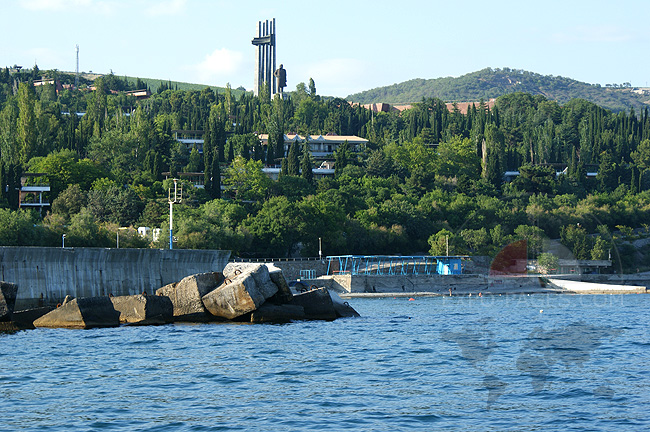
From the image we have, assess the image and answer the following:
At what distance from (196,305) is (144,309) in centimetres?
225

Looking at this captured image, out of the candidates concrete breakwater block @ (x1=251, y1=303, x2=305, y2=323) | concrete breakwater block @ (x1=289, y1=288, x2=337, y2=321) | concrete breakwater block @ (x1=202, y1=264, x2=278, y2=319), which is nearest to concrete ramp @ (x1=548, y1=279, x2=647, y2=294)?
concrete breakwater block @ (x1=289, y1=288, x2=337, y2=321)

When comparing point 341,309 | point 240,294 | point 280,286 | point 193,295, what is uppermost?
point 280,286

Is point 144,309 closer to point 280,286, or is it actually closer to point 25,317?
point 25,317

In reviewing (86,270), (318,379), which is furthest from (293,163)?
(318,379)

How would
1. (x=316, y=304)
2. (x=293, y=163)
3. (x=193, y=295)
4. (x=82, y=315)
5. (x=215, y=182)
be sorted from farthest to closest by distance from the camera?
(x=293, y=163) < (x=215, y=182) < (x=316, y=304) < (x=193, y=295) < (x=82, y=315)

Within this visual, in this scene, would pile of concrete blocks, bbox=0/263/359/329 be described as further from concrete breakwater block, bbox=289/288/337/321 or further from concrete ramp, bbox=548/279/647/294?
concrete ramp, bbox=548/279/647/294

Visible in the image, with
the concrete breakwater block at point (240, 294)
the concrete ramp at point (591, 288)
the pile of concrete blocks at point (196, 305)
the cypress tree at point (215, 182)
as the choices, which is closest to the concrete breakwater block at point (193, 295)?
the pile of concrete blocks at point (196, 305)

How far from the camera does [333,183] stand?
116m

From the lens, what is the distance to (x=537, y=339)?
1316 inches

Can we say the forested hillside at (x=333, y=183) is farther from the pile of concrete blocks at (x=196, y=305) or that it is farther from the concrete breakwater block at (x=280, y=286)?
the concrete breakwater block at (x=280, y=286)

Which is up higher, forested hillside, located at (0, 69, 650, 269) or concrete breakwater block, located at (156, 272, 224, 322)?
forested hillside, located at (0, 69, 650, 269)

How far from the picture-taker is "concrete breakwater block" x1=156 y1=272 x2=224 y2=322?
1389 inches

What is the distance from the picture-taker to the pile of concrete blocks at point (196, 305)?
110ft

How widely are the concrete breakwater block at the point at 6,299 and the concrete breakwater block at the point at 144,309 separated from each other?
4.57 m
